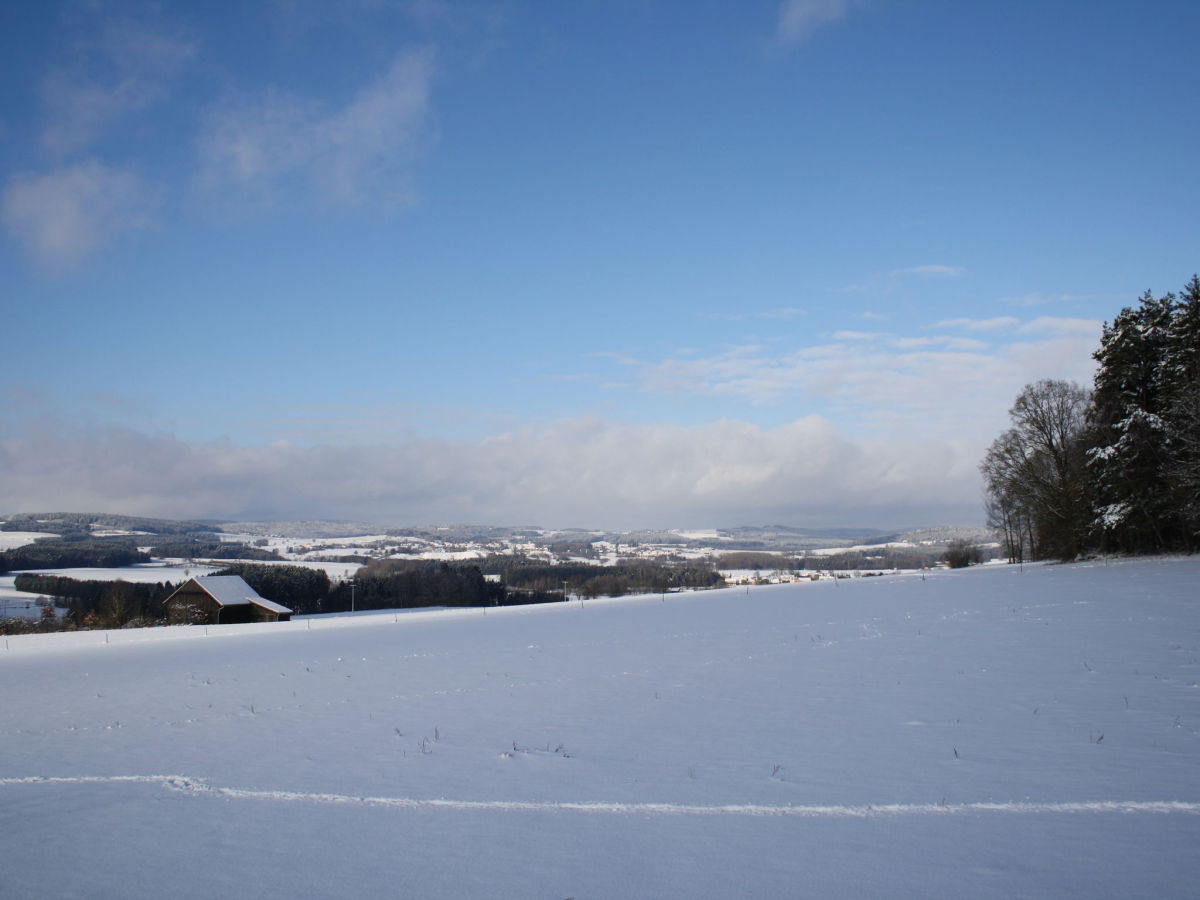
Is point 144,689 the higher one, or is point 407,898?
point 407,898

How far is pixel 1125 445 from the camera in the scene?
33938mm

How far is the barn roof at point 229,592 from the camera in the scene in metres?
52.4

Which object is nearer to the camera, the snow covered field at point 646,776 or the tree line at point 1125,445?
the snow covered field at point 646,776

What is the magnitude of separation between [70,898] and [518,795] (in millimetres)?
3599

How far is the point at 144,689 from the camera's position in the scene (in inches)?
616

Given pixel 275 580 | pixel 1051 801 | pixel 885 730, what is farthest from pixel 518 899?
pixel 275 580

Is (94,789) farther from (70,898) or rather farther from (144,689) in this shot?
(144,689)

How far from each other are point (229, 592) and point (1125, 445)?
59992 millimetres

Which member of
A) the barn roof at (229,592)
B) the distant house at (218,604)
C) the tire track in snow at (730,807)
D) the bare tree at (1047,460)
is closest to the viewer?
the tire track in snow at (730,807)

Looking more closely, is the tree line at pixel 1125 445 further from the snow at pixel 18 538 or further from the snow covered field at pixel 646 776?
the snow at pixel 18 538

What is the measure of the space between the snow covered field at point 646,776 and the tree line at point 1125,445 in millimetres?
20937

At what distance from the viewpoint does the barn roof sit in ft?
172

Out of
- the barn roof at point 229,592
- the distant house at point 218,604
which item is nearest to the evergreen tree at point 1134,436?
the distant house at point 218,604

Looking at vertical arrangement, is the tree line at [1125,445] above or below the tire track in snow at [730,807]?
above
